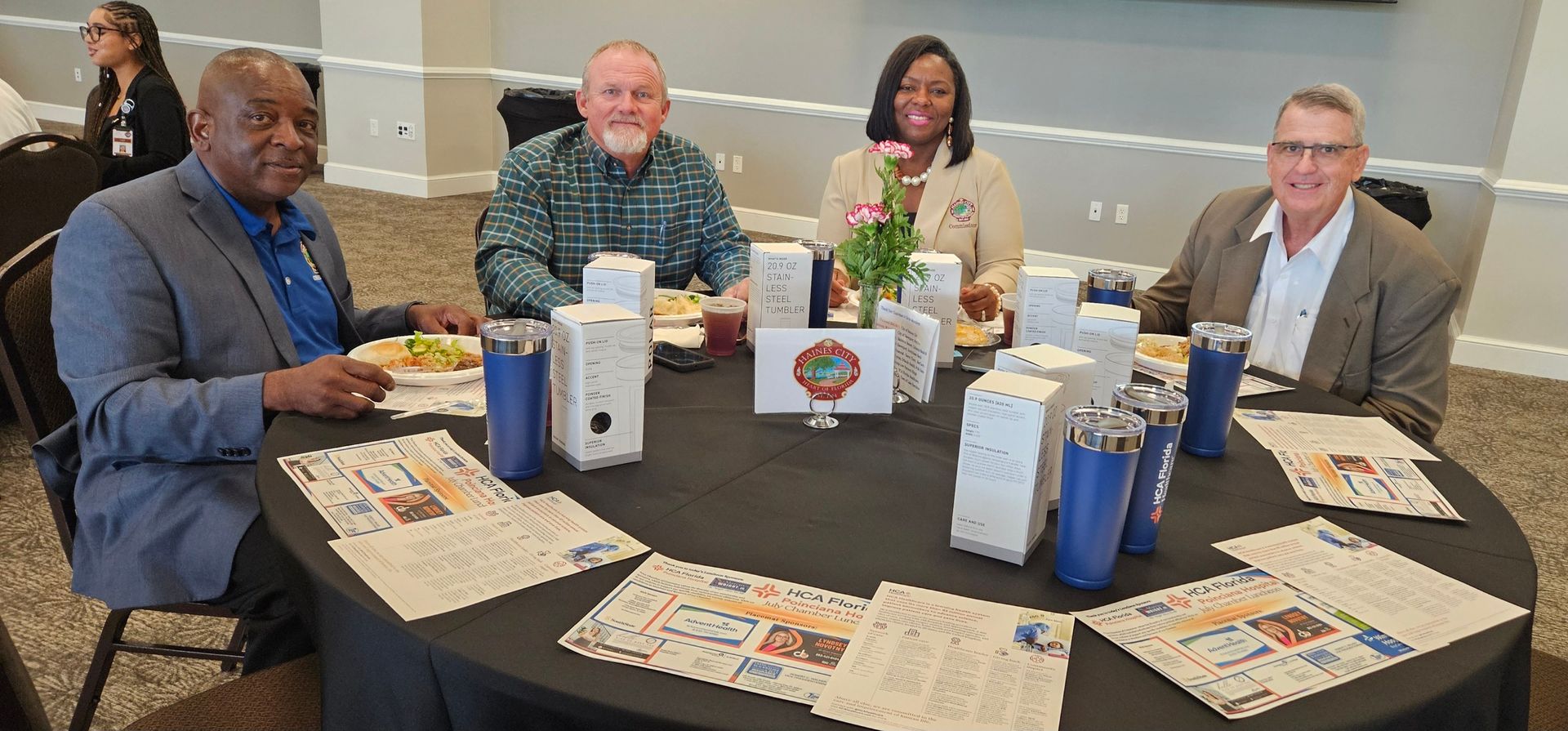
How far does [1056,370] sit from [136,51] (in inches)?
171

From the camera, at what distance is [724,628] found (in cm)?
102

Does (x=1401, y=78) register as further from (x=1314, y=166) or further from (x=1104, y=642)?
(x=1104, y=642)

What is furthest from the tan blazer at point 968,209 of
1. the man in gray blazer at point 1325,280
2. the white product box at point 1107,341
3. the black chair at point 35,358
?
the black chair at point 35,358

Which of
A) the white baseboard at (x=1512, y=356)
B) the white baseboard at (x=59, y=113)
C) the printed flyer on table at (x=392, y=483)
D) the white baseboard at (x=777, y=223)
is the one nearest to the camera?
the printed flyer on table at (x=392, y=483)

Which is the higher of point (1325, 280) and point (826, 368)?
point (1325, 280)

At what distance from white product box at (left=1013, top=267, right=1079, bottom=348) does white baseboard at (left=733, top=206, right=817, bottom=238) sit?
192 inches

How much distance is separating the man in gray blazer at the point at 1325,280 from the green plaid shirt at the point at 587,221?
3.66 ft

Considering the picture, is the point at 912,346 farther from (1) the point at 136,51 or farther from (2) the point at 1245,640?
(1) the point at 136,51

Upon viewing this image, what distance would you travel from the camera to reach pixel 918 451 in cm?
152

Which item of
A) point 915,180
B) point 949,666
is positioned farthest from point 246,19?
point 949,666

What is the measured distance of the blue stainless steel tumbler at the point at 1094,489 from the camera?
1060mm

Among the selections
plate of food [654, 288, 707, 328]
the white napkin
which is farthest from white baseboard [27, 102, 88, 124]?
the white napkin

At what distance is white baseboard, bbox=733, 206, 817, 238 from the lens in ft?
22.3

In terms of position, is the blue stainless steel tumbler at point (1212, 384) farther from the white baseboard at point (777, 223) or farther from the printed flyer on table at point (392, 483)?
Answer: the white baseboard at point (777, 223)
